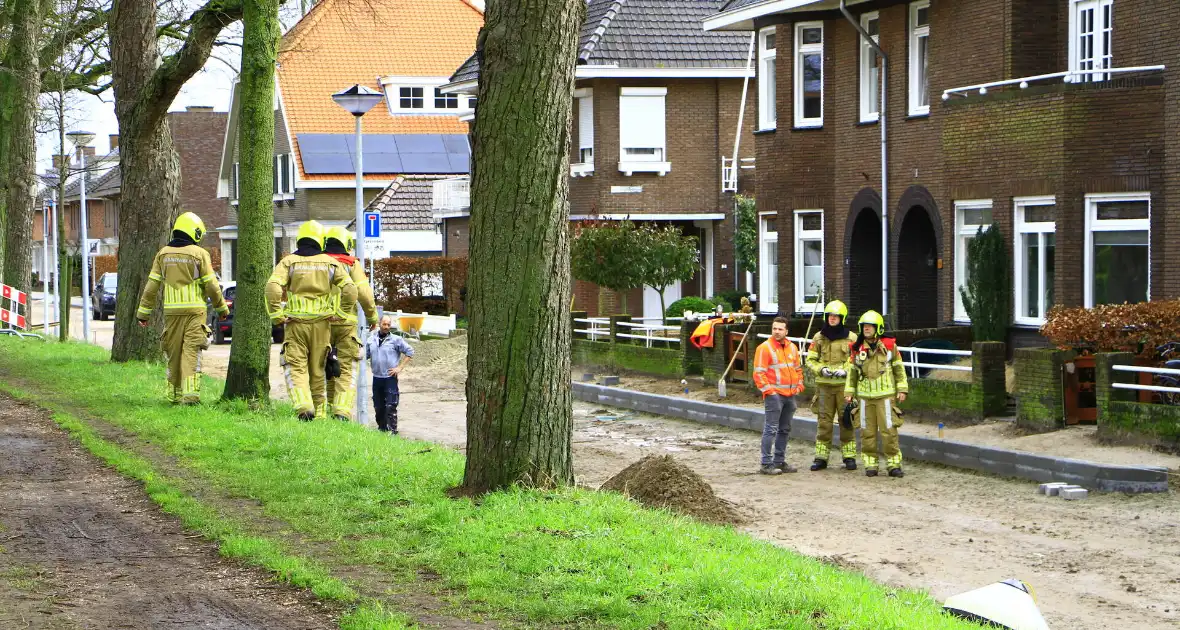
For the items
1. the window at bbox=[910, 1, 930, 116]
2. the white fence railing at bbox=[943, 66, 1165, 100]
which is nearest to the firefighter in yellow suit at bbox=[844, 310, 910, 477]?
the white fence railing at bbox=[943, 66, 1165, 100]

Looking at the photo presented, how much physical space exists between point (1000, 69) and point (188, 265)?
39.2 feet

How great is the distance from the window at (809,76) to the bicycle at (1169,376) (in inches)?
484

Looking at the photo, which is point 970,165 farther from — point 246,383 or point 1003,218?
point 246,383

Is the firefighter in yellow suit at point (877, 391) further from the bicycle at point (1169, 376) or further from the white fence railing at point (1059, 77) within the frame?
the white fence railing at point (1059, 77)

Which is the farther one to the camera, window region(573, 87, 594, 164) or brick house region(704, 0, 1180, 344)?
window region(573, 87, 594, 164)

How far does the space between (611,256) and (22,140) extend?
12.6 meters

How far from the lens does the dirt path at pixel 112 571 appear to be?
7.34 metres

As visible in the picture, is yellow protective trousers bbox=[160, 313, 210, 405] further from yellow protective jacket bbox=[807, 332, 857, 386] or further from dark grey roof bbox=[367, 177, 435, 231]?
dark grey roof bbox=[367, 177, 435, 231]

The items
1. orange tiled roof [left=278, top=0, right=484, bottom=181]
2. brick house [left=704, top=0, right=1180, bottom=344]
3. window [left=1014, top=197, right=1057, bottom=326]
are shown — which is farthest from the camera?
orange tiled roof [left=278, top=0, right=484, bottom=181]

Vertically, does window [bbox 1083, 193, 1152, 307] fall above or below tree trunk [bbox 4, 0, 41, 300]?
below

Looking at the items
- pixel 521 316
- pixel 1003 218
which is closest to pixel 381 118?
pixel 1003 218

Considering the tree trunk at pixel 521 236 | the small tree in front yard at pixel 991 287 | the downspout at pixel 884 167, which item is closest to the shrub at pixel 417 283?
the downspout at pixel 884 167

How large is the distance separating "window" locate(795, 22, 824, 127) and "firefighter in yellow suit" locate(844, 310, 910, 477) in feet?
41.2

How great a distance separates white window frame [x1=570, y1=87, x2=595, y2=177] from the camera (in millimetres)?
36312
